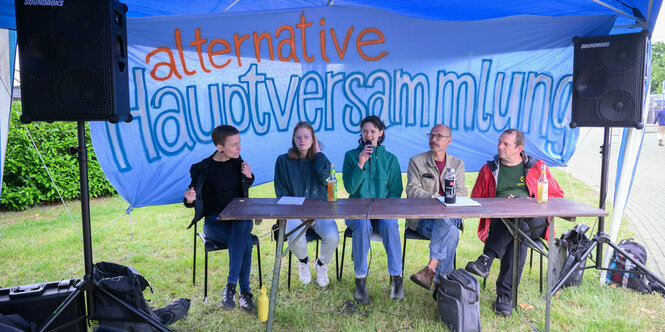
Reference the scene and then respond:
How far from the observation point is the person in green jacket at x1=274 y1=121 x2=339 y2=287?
3.28 meters

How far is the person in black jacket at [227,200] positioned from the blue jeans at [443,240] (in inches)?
49.0

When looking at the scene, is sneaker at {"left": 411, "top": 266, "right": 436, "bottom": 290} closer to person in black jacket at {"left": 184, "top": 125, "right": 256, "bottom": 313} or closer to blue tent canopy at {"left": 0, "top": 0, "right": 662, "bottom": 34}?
person in black jacket at {"left": 184, "top": 125, "right": 256, "bottom": 313}

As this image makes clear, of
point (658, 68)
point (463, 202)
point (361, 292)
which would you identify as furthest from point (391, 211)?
point (658, 68)

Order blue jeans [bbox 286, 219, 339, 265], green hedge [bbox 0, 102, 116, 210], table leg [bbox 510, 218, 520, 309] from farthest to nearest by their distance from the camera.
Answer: green hedge [bbox 0, 102, 116, 210], blue jeans [bbox 286, 219, 339, 265], table leg [bbox 510, 218, 520, 309]

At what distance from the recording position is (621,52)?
10.0ft

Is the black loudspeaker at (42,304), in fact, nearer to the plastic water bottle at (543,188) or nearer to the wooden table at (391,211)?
the wooden table at (391,211)

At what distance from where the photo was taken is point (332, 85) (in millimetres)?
3955

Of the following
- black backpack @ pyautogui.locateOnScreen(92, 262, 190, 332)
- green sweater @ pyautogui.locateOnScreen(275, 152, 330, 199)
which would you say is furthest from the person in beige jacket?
black backpack @ pyautogui.locateOnScreen(92, 262, 190, 332)

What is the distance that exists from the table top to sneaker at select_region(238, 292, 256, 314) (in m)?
0.64

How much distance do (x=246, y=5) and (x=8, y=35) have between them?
167cm

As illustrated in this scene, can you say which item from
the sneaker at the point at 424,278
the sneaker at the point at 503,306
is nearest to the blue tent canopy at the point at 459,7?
the sneaker at the point at 424,278

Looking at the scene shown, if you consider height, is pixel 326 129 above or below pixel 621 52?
below

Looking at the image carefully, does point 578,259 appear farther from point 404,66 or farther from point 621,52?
point 404,66

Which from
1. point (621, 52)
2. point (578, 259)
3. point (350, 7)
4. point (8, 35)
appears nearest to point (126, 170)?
point (8, 35)
